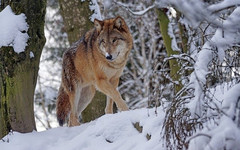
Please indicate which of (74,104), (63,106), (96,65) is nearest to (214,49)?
(96,65)

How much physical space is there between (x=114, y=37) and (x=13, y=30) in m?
1.85

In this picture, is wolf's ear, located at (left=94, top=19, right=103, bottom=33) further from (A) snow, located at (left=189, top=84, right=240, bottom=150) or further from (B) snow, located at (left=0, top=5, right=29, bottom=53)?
(A) snow, located at (left=189, top=84, right=240, bottom=150)

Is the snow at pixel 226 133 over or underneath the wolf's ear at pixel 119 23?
underneath

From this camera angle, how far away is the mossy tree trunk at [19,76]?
307 inches

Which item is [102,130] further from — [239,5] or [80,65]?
[239,5]

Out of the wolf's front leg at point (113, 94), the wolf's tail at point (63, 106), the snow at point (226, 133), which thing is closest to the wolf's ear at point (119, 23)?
the wolf's front leg at point (113, 94)

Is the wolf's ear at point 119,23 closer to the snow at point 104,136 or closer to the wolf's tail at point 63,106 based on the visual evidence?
the wolf's tail at point 63,106

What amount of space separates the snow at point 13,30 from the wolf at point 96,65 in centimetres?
139

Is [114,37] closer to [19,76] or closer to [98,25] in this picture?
[98,25]

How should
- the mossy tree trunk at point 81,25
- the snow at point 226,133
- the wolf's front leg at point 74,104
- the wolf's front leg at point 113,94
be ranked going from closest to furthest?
the snow at point 226,133
the wolf's front leg at point 113,94
the wolf's front leg at point 74,104
the mossy tree trunk at point 81,25

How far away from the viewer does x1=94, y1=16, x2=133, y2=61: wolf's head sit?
8742 millimetres

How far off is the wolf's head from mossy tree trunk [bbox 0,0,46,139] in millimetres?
1201

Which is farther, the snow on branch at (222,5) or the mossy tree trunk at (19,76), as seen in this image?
the mossy tree trunk at (19,76)

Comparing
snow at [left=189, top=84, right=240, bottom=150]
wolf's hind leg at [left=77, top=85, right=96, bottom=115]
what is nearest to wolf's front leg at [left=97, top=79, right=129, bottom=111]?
wolf's hind leg at [left=77, top=85, right=96, bottom=115]
